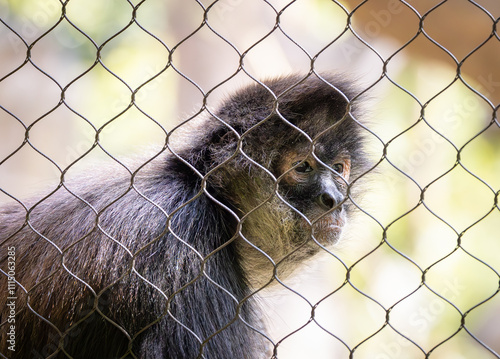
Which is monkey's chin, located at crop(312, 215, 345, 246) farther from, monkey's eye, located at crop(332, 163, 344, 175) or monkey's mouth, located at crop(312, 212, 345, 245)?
monkey's eye, located at crop(332, 163, 344, 175)

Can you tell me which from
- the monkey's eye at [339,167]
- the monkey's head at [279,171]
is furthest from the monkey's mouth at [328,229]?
the monkey's eye at [339,167]

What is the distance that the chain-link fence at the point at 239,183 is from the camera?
2.86 m

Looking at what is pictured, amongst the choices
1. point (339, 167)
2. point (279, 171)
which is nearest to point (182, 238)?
point (279, 171)

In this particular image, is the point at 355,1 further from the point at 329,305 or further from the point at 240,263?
the point at 329,305

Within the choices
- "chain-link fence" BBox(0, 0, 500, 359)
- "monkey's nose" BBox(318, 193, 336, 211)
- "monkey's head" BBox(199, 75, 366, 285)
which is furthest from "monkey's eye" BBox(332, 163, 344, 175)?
"monkey's nose" BBox(318, 193, 336, 211)

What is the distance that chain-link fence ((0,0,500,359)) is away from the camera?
2859mm

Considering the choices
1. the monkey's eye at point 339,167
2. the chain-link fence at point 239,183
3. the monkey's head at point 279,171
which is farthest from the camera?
the monkey's eye at point 339,167

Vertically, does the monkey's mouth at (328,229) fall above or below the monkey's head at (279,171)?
below

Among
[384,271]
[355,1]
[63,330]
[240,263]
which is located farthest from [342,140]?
[384,271]

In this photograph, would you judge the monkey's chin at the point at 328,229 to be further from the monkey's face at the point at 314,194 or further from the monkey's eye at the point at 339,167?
the monkey's eye at the point at 339,167

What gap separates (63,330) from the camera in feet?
9.62

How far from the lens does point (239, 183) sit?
11.3 ft

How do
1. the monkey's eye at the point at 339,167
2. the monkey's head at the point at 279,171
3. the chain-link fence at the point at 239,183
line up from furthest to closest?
the monkey's eye at the point at 339,167 → the monkey's head at the point at 279,171 → the chain-link fence at the point at 239,183

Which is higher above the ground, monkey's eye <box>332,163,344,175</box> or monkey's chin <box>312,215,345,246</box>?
monkey's chin <box>312,215,345,246</box>
